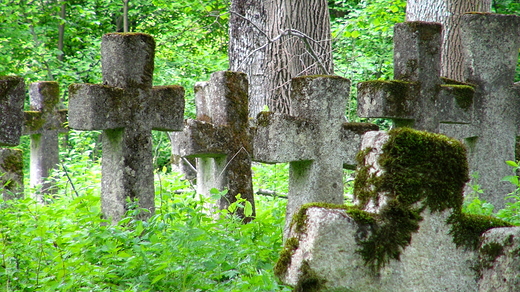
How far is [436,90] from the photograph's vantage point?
18.6 ft

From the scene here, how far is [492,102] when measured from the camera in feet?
20.8

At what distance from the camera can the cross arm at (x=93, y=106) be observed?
16.5ft

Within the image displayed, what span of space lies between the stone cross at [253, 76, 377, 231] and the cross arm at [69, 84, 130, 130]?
1.36 metres

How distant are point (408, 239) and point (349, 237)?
28 cm

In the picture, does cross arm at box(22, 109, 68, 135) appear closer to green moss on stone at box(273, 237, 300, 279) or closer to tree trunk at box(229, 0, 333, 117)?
tree trunk at box(229, 0, 333, 117)

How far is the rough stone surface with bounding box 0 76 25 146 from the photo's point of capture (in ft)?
15.6

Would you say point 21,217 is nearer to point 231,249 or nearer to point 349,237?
point 231,249

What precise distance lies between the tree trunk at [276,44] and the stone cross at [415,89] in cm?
337

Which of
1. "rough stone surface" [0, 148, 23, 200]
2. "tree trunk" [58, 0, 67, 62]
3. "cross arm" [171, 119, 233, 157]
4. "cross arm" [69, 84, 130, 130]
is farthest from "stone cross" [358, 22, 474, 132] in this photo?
"tree trunk" [58, 0, 67, 62]

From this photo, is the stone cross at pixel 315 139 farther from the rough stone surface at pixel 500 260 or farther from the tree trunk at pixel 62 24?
the tree trunk at pixel 62 24

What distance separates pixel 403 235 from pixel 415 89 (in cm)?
335

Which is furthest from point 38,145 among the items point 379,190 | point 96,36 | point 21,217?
point 96,36

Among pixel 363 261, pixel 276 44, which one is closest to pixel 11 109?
pixel 363 261

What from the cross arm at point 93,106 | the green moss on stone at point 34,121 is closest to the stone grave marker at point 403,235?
the cross arm at point 93,106
